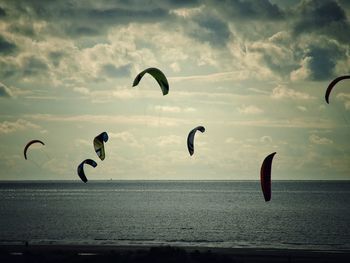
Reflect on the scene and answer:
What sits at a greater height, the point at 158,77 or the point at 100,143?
the point at 158,77

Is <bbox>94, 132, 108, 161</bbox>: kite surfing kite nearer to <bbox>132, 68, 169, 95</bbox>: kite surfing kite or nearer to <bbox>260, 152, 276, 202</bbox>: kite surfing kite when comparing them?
<bbox>132, 68, 169, 95</bbox>: kite surfing kite

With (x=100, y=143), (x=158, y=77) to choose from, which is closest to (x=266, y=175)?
(x=158, y=77)

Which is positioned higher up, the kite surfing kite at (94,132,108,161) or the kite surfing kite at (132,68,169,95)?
the kite surfing kite at (132,68,169,95)

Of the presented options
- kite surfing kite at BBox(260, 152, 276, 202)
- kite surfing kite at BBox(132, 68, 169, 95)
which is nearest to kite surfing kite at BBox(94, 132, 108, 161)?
kite surfing kite at BBox(132, 68, 169, 95)

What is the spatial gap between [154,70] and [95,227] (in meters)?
34.9

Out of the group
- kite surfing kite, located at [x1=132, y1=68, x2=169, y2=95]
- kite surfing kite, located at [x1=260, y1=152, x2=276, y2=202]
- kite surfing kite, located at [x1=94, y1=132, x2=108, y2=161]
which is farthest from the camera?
kite surfing kite, located at [x1=94, y1=132, x2=108, y2=161]

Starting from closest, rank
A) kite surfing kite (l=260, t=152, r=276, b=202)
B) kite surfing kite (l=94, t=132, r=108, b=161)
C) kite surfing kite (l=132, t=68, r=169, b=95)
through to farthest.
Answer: kite surfing kite (l=132, t=68, r=169, b=95) < kite surfing kite (l=260, t=152, r=276, b=202) < kite surfing kite (l=94, t=132, r=108, b=161)

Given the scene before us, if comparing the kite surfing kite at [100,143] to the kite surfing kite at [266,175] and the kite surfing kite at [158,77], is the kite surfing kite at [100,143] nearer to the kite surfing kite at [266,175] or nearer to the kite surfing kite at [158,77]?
the kite surfing kite at [158,77]

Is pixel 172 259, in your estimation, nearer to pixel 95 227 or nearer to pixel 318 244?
pixel 318 244

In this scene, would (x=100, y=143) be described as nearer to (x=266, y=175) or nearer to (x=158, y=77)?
(x=158, y=77)

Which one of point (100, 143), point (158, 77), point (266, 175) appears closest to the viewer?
point (158, 77)

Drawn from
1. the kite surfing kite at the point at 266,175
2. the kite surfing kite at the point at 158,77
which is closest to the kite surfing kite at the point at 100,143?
the kite surfing kite at the point at 158,77

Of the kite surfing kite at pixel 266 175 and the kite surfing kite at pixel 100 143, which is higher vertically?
the kite surfing kite at pixel 100 143

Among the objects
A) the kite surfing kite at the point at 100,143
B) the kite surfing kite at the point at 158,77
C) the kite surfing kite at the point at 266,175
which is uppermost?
the kite surfing kite at the point at 158,77
